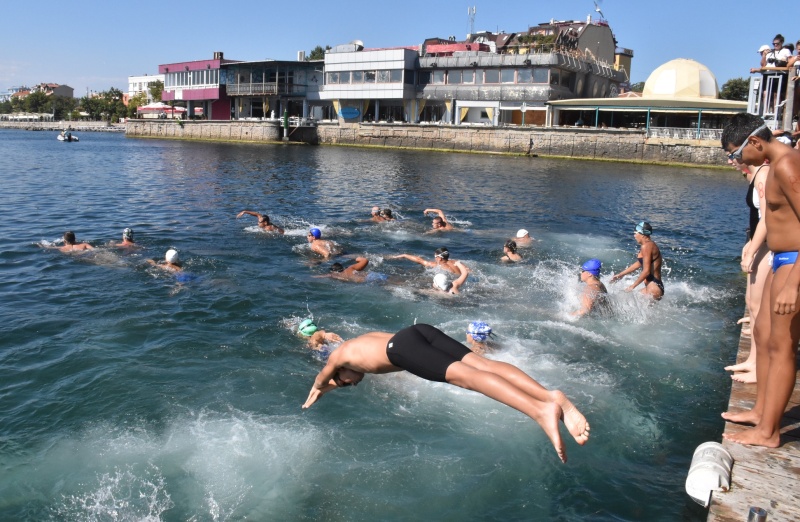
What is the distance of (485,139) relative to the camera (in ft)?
211

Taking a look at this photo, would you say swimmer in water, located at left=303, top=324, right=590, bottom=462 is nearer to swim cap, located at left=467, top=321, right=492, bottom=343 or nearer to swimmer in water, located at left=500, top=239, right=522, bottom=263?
swim cap, located at left=467, top=321, right=492, bottom=343

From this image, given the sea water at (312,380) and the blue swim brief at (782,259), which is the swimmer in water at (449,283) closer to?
the sea water at (312,380)

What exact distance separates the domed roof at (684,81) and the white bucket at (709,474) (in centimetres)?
6859

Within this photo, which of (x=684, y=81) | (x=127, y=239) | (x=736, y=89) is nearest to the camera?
(x=127, y=239)

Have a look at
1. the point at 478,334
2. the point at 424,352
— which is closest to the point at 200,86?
the point at 478,334

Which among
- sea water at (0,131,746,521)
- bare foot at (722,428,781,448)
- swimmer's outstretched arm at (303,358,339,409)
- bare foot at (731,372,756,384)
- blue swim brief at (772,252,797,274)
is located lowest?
sea water at (0,131,746,521)

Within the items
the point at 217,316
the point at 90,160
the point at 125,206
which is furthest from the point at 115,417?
the point at 90,160

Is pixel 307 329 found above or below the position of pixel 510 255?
below

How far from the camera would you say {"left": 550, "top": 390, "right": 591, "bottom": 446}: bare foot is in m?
3.80

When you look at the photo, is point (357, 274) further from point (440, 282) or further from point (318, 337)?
point (318, 337)

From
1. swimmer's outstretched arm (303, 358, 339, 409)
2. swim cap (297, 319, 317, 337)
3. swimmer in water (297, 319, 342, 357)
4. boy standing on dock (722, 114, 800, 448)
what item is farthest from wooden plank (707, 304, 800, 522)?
swim cap (297, 319, 317, 337)

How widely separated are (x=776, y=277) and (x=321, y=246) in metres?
13.6

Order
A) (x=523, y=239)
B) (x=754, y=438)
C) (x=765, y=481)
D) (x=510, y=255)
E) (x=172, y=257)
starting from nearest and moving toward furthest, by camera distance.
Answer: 1. (x=765, y=481)
2. (x=754, y=438)
3. (x=172, y=257)
4. (x=510, y=255)
5. (x=523, y=239)

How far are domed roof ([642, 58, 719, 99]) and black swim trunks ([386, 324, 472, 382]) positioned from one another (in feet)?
229
